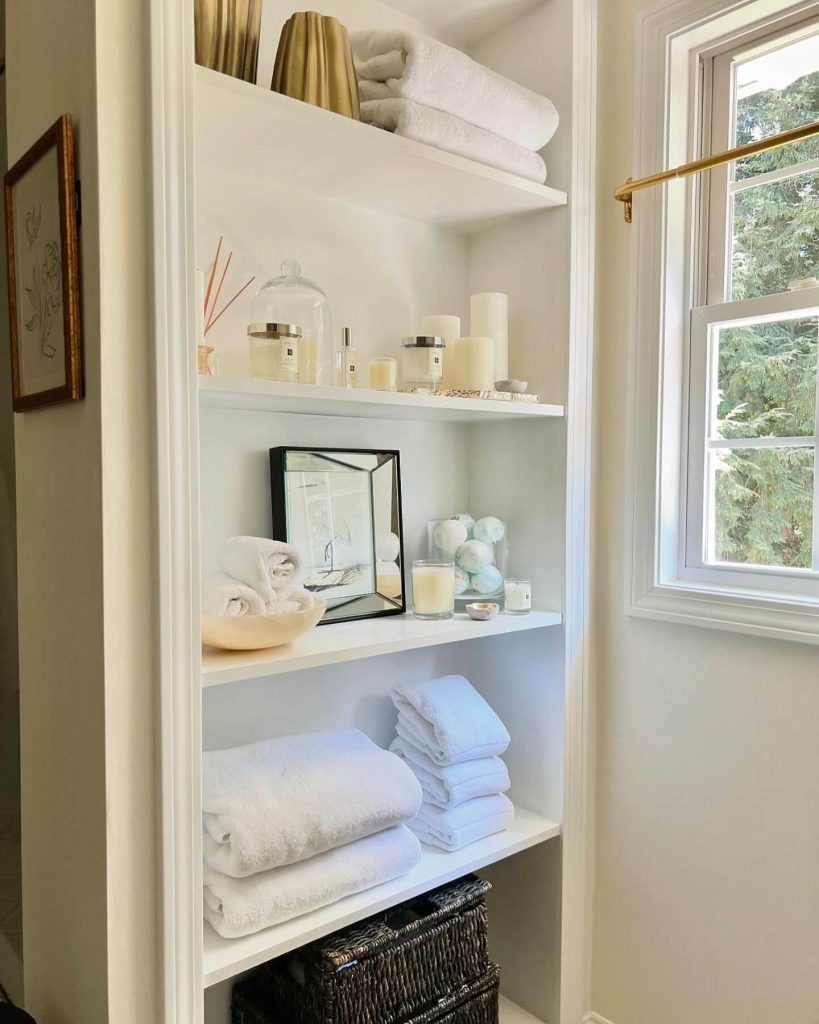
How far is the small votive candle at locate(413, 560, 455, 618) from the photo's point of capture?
1.47 meters

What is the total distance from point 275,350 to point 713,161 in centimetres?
80

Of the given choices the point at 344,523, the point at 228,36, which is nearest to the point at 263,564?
the point at 344,523

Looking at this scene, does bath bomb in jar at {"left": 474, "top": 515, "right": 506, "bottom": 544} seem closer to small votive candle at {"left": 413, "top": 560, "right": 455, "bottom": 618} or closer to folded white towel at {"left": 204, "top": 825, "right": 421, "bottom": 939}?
small votive candle at {"left": 413, "top": 560, "right": 455, "bottom": 618}

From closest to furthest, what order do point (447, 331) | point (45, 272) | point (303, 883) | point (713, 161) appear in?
1. point (45, 272)
2. point (303, 883)
3. point (713, 161)
4. point (447, 331)

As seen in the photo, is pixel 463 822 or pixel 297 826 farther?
pixel 463 822

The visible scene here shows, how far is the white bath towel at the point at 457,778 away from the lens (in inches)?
57.7

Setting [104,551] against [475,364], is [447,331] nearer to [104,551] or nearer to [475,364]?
[475,364]

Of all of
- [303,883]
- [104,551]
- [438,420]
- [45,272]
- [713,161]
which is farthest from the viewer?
[438,420]

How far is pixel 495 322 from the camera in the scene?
1.56 m

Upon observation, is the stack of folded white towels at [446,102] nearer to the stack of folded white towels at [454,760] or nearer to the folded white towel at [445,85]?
the folded white towel at [445,85]

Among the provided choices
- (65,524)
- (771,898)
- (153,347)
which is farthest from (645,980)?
(153,347)

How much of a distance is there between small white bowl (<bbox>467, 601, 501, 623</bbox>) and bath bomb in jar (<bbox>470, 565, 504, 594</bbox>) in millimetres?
96

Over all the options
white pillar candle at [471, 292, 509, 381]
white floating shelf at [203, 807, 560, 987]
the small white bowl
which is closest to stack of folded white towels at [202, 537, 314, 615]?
the small white bowl

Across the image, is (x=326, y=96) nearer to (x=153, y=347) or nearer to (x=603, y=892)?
(x=153, y=347)
